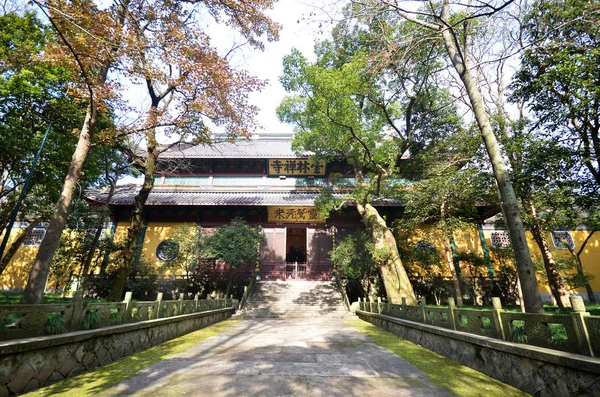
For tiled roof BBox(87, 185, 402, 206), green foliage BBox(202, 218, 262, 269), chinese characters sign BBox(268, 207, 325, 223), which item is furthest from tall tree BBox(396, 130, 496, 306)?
green foliage BBox(202, 218, 262, 269)

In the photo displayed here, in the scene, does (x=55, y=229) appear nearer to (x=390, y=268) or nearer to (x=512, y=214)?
(x=512, y=214)

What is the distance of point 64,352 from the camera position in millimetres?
3027

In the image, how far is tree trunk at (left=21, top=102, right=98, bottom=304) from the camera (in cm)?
474

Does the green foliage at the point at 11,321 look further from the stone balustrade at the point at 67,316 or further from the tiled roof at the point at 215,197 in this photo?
the tiled roof at the point at 215,197

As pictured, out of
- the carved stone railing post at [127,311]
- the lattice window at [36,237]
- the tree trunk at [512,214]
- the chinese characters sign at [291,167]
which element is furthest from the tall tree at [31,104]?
the chinese characters sign at [291,167]

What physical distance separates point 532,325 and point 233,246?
9.70 m

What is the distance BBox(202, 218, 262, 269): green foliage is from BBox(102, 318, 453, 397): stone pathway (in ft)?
20.4

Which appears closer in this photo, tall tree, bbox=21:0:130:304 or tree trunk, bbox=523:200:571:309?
tall tree, bbox=21:0:130:304

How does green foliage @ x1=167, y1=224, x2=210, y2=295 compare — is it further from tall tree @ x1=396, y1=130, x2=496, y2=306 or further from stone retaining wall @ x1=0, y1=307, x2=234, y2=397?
tall tree @ x1=396, y1=130, x2=496, y2=306

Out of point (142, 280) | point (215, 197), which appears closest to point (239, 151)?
point (215, 197)

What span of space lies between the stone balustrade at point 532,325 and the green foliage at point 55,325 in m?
5.23

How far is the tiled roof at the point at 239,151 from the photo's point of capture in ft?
50.3

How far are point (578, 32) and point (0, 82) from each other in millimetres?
13648

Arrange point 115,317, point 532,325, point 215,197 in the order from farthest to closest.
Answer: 1. point 215,197
2. point 115,317
3. point 532,325
